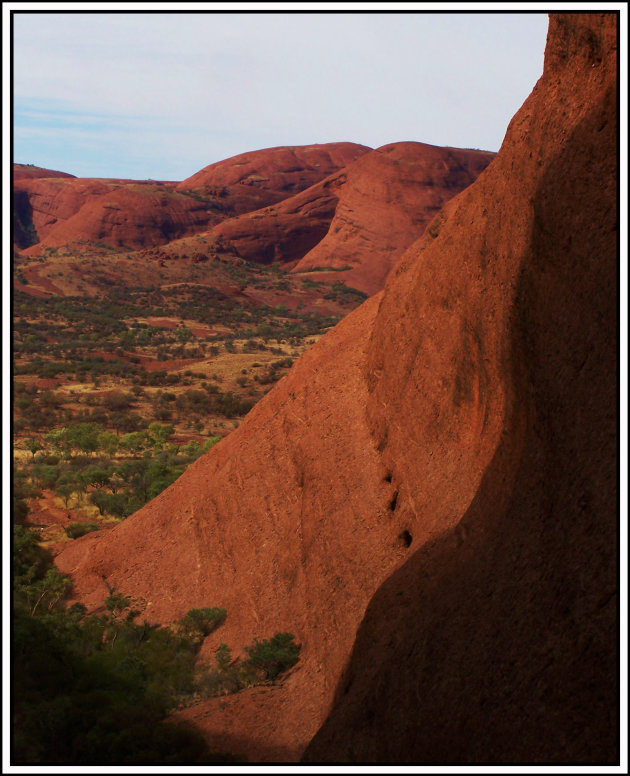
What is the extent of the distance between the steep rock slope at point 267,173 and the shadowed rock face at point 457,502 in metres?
88.2

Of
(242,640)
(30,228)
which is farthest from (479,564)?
(30,228)

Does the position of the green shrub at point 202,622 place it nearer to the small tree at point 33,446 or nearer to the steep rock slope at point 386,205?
the small tree at point 33,446

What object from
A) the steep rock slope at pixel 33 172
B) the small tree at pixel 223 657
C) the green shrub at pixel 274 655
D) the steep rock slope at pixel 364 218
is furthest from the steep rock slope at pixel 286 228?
the green shrub at pixel 274 655

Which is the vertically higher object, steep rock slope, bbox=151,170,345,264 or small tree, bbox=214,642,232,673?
steep rock slope, bbox=151,170,345,264

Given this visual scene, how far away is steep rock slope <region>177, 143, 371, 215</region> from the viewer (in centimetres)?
9894

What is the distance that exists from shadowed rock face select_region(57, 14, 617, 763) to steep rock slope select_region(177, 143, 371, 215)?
88232mm

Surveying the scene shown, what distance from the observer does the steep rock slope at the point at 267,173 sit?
9894cm

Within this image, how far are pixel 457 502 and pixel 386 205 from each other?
70758 mm

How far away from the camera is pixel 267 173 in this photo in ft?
343

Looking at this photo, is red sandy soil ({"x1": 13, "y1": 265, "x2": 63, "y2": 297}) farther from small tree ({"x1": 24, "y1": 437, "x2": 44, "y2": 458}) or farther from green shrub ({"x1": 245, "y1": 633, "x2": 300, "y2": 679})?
green shrub ({"x1": 245, "y1": 633, "x2": 300, "y2": 679})

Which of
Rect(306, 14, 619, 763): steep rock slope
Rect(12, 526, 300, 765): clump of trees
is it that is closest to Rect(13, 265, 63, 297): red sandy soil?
Rect(12, 526, 300, 765): clump of trees

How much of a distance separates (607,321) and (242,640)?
7364 millimetres

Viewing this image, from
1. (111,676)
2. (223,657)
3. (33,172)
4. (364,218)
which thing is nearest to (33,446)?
(223,657)

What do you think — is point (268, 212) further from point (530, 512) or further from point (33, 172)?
point (530, 512)
